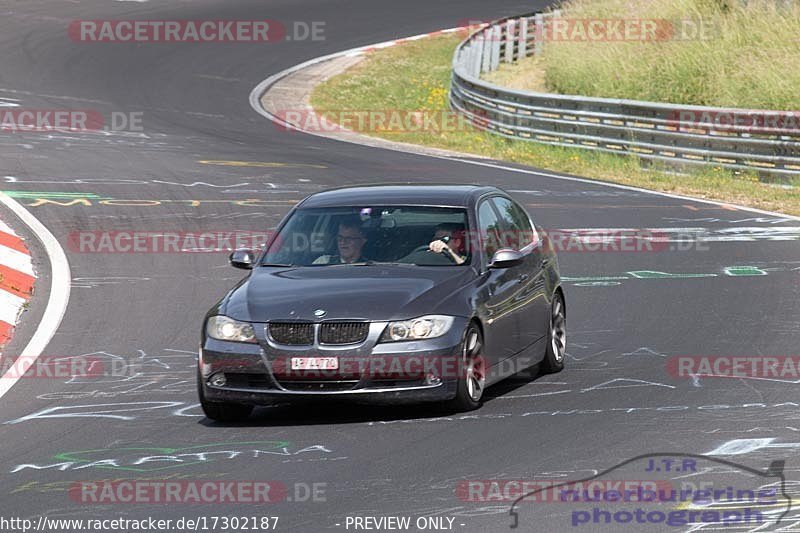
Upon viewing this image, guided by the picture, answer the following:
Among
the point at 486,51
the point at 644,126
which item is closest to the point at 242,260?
the point at 644,126

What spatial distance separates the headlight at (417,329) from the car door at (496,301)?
549 mm

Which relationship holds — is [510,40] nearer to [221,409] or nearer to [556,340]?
[556,340]

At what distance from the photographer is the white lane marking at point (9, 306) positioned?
14.0 metres

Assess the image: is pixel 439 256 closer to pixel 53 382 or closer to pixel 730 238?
pixel 53 382

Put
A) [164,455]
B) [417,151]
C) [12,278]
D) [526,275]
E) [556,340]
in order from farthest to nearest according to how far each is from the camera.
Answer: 1. [417,151]
2. [12,278]
3. [556,340]
4. [526,275]
5. [164,455]

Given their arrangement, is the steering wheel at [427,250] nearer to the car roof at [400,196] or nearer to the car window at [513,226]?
the car roof at [400,196]

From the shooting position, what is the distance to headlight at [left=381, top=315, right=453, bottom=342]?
32.2 ft

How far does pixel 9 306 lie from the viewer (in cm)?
1438

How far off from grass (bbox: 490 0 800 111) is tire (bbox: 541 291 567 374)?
17825 mm

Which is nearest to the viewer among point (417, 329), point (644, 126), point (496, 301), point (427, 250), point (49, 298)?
point (417, 329)

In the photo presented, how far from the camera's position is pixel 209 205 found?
21891 millimetres

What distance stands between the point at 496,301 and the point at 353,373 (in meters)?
1.46

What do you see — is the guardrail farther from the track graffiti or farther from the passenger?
the track graffiti

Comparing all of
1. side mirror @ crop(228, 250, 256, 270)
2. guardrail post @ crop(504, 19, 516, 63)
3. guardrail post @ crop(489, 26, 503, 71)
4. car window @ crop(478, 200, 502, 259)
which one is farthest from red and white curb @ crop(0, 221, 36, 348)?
guardrail post @ crop(504, 19, 516, 63)
